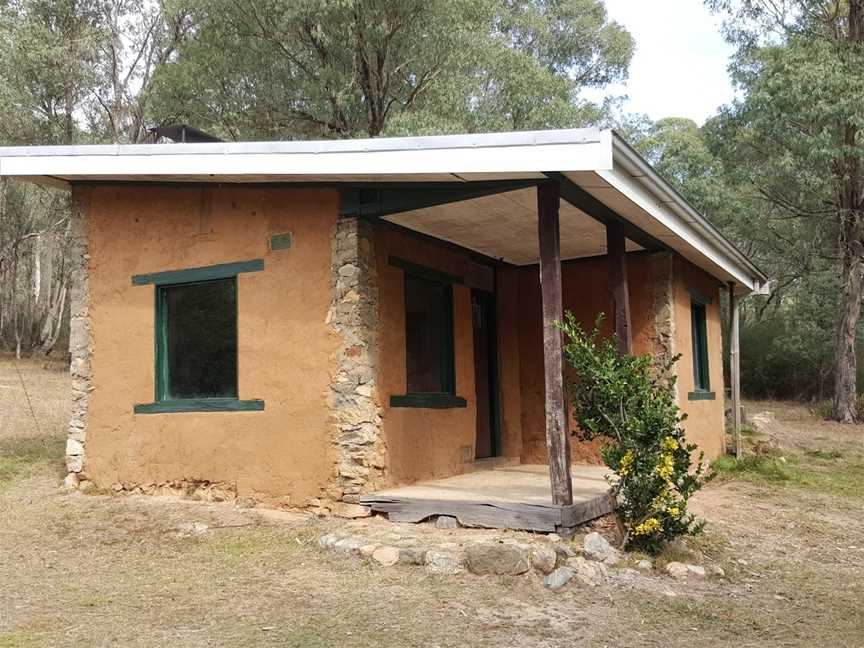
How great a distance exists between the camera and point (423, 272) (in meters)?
8.12

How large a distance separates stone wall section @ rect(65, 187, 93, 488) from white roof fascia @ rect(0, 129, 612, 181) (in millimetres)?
440

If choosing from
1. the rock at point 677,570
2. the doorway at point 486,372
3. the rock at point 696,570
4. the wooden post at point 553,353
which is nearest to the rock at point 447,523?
the wooden post at point 553,353

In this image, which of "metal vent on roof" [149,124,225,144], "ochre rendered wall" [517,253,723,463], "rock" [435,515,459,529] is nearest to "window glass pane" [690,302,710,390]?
"ochre rendered wall" [517,253,723,463]

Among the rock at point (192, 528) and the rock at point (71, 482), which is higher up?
the rock at point (71, 482)

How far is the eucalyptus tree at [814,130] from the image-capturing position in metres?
17.5

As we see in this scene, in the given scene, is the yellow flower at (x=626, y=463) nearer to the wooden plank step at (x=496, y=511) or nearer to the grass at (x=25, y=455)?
the wooden plank step at (x=496, y=511)

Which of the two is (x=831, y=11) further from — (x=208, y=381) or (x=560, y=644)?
(x=560, y=644)

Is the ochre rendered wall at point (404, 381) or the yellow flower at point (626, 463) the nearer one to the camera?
the yellow flower at point (626, 463)

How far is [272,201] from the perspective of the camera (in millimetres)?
7312

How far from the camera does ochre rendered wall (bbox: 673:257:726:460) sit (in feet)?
31.0

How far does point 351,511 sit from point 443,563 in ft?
4.74

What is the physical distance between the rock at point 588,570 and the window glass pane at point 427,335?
2636mm

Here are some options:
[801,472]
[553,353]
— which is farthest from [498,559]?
[801,472]

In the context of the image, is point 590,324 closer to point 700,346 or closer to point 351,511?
point 700,346
